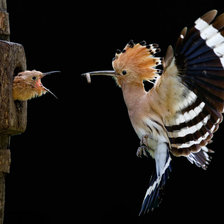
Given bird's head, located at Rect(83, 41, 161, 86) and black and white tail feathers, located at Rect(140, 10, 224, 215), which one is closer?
black and white tail feathers, located at Rect(140, 10, 224, 215)

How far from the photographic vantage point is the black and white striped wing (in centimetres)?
223

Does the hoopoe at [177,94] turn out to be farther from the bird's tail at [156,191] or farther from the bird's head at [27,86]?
the bird's head at [27,86]

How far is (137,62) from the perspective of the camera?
253cm

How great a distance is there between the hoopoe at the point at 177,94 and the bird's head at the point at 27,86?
22 centimetres

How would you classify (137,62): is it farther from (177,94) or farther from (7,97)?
(7,97)

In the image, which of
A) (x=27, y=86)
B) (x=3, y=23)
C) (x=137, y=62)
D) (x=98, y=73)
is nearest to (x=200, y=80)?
(x=137, y=62)

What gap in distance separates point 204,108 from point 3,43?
824 mm

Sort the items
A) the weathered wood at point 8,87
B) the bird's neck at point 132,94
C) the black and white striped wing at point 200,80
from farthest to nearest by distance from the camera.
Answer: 1. the bird's neck at point 132,94
2. the weathered wood at point 8,87
3. the black and white striped wing at point 200,80

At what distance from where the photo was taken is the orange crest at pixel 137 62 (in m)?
2.51

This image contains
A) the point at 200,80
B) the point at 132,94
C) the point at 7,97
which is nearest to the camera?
the point at 200,80

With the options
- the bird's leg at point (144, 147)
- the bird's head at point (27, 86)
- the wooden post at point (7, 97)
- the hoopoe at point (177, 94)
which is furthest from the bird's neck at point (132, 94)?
the wooden post at point (7, 97)

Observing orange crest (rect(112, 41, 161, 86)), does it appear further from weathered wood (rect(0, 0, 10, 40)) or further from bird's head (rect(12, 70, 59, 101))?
weathered wood (rect(0, 0, 10, 40))

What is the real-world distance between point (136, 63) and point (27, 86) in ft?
1.47

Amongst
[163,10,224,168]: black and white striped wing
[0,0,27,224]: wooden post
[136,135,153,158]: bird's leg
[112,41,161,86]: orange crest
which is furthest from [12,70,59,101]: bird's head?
[163,10,224,168]: black and white striped wing
